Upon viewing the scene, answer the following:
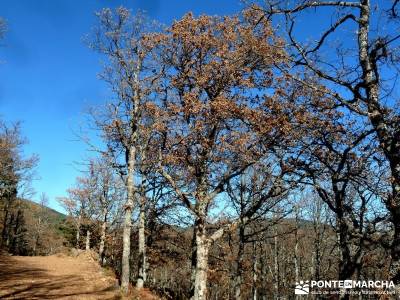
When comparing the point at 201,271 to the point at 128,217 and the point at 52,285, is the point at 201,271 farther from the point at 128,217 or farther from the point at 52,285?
the point at 52,285

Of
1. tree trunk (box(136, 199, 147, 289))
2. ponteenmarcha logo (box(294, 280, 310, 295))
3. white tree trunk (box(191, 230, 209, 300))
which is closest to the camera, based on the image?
white tree trunk (box(191, 230, 209, 300))

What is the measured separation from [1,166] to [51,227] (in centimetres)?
4661

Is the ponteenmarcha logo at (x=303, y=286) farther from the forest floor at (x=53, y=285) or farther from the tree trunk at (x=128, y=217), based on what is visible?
the tree trunk at (x=128, y=217)

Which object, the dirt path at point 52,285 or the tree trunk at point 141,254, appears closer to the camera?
the dirt path at point 52,285

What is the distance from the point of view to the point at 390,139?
Result: 23.9 feet

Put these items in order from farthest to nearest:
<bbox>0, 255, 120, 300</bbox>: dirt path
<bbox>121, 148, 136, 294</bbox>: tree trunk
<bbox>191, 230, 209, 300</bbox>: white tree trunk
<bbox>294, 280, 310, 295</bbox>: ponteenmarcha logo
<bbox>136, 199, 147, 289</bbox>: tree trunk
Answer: <bbox>294, 280, 310, 295</bbox>: ponteenmarcha logo → <bbox>136, 199, 147, 289</bbox>: tree trunk → <bbox>121, 148, 136, 294</bbox>: tree trunk → <bbox>0, 255, 120, 300</bbox>: dirt path → <bbox>191, 230, 209, 300</bbox>: white tree trunk

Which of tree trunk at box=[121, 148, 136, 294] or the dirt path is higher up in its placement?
tree trunk at box=[121, 148, 136, 294]

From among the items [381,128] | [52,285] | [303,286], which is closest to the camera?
[381,128]

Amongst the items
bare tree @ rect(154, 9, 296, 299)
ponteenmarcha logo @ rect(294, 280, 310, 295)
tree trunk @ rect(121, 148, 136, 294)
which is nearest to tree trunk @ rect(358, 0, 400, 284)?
bare tree @ rect(154, 9, 296, 299)

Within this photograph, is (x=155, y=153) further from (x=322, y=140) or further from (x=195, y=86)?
(x=322, y=140)


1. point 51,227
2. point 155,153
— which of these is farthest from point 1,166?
point 51,227

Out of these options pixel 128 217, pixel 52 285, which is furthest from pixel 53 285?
pixel 128 217

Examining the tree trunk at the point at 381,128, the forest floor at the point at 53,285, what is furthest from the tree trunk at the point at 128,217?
the tree trunk at the point at 381,128

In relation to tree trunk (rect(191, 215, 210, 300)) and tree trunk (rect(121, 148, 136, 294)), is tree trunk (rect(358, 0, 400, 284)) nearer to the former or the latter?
tree trunk (rect(191, 215, 210, 300))
